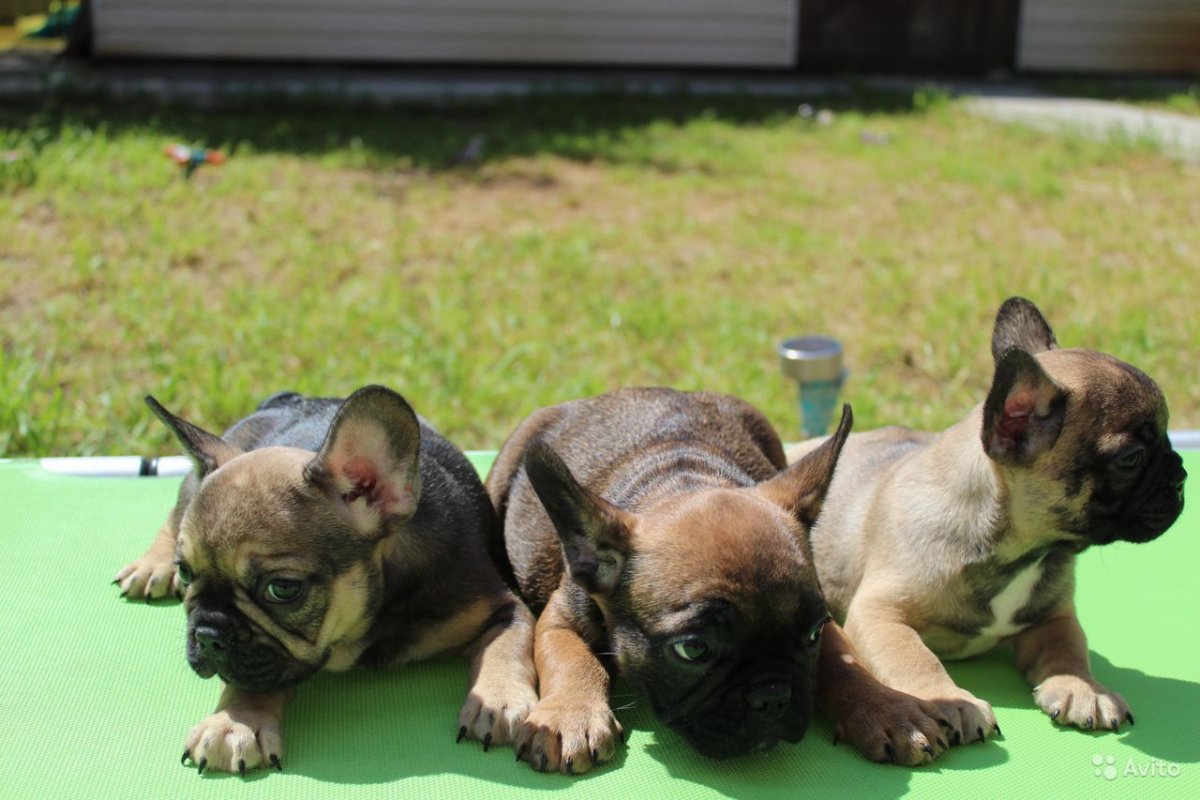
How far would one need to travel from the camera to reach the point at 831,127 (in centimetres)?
1306

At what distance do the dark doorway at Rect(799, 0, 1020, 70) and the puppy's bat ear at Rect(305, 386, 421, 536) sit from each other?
15.0 metres

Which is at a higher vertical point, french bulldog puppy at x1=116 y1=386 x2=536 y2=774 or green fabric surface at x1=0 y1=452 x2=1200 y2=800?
french bulldog puppy at x1=116 y1=386 x2=536 y2=774

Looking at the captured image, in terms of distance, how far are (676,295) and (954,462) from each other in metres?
4.62

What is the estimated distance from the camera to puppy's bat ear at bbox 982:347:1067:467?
3.33 m

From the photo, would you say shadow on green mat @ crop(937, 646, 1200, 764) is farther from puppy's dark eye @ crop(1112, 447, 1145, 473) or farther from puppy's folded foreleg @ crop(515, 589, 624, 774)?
puppy's folded foreleg @ crop(515, 589, 624, 774)

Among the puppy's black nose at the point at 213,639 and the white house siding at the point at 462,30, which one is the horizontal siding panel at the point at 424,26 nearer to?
the white house siding at the point at 462,30

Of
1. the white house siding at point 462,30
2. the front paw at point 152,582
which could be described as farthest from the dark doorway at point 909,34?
the front paw at point 152,582

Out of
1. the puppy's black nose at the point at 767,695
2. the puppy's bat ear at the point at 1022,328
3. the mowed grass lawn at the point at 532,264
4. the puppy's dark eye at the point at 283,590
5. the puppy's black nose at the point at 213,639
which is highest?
the puppy's bat ear at the point at 1022,328

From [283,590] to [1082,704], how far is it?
6.88 feet

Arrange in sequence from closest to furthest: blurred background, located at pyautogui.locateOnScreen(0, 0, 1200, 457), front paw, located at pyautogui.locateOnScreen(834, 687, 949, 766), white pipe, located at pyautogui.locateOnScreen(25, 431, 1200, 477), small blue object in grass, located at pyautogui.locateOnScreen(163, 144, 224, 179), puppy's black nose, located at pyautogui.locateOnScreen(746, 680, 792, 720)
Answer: puppy's black nose, located at pyautogui.locateOnScreen(746, 680, 792, 720) < front paw, located at pyautogui.locateOnScreen(834, 687, 949, 766) < white pipe, located at pyautogui.locateOnScreen(25, 431, 1200, 477) < blurred background, located at pyautogui.locateOnScreen(0, 0, 1200, 457) < small blue object in grass, located at pyautogui.locateOnScreen(163, 144, 224, 179)

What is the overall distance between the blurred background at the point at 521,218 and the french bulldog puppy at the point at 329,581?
106 inches

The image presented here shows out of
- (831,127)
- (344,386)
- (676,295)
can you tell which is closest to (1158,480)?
(344,386)

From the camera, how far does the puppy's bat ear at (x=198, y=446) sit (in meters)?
3.41
